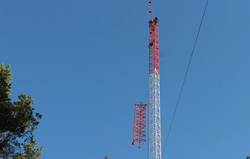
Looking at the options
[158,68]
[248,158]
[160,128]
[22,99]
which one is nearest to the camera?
[22,99]

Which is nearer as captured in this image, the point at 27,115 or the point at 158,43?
the point at 27,115

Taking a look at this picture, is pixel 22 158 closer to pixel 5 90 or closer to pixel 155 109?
pixel 5 90

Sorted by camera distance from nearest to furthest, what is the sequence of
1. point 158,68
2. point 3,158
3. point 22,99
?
point 3,158 → point 22,99 → point 158,68

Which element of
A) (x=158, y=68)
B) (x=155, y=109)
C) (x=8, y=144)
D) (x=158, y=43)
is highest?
(x=158, y=43)

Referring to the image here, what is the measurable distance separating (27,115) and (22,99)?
1.82 m

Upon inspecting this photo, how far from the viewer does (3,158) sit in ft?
76.9

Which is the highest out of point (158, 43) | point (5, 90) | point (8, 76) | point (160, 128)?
point (158, 43)

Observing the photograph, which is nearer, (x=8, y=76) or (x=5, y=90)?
(x=5, y=90)

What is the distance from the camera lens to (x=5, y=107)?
23.9 metres

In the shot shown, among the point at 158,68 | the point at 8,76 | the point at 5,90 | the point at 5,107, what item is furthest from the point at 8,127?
the point at 158,68

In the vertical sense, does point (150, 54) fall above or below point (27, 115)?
above

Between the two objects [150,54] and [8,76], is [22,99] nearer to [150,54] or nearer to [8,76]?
[8,76]

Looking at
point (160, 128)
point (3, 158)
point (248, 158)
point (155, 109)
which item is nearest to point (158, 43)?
point (155, 109)

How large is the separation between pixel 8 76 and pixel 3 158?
830 centimetres
